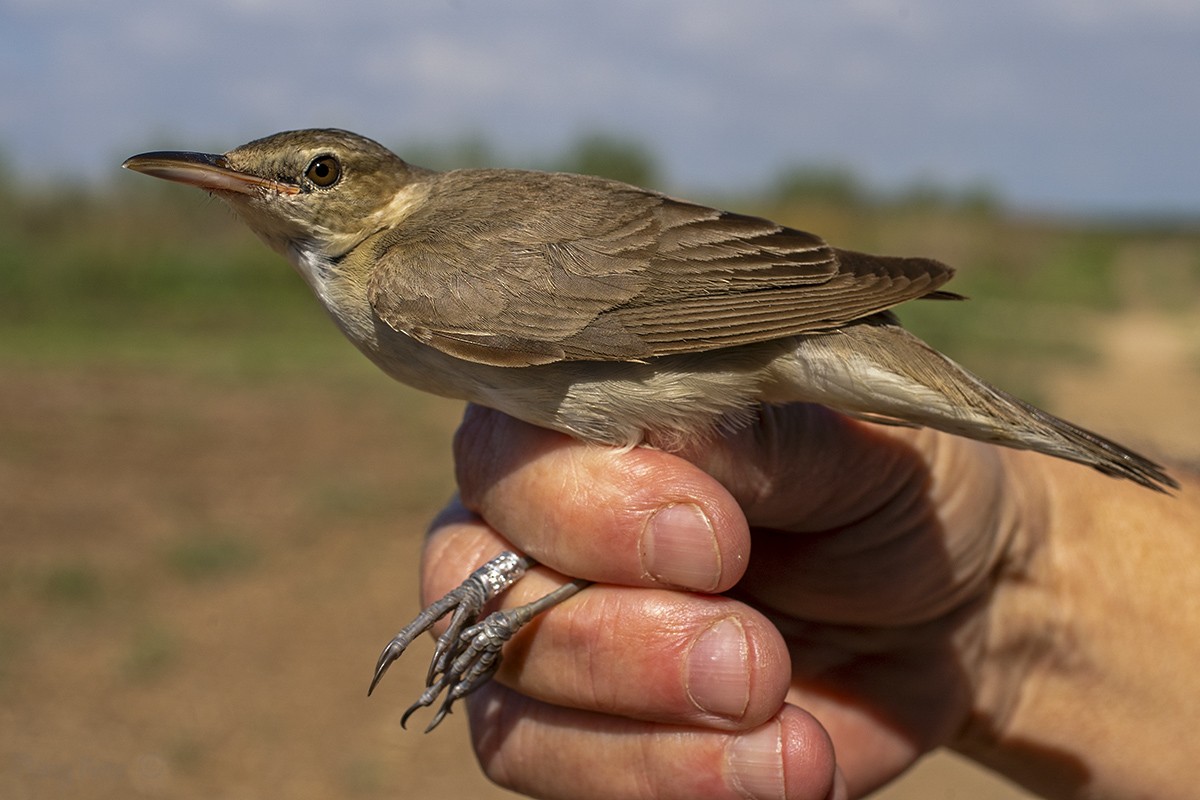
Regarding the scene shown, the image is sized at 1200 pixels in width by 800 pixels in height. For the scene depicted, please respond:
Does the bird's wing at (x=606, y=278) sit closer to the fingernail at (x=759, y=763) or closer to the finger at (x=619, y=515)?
the finger at (x=619, y=515)

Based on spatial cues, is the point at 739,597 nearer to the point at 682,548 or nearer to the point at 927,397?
the point at 682,548

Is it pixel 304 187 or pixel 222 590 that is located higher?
pixel 304 187

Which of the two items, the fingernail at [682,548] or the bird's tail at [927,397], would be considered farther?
the fingernail at [682,548]

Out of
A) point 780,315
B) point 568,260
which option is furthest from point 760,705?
point 568,260

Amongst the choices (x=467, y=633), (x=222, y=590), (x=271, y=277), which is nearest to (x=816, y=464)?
(x=467, y=633)

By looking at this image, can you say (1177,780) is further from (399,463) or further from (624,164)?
(624,164)

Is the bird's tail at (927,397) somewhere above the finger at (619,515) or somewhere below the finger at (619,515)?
above

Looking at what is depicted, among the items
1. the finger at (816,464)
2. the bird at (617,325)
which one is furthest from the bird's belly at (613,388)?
the finger at (816,464)

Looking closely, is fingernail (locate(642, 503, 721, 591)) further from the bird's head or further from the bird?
the bird's head
